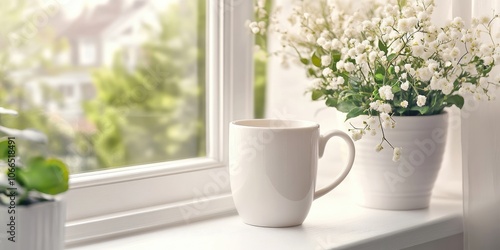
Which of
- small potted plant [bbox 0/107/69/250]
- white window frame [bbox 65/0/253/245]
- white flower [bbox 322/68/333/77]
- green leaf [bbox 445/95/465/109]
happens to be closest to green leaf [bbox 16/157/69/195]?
A: small potted plant [bbox 0/107/69/250]

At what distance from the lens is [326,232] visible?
1.09 metres

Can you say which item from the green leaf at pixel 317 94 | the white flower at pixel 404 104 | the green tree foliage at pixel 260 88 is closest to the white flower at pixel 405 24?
the white flower at pixel 404 104

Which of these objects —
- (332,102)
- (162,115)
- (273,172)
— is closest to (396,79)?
(332,102)

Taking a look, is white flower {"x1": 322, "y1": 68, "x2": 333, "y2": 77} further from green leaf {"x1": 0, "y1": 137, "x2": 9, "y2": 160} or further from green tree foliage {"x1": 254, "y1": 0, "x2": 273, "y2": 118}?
green tree foliage {"x1": 254, "y1": 0, "x2": 273, "y2": 118}

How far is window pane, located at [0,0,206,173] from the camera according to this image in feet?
3.88

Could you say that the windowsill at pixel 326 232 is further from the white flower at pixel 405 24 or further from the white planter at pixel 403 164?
the white flower at pixel 405 24

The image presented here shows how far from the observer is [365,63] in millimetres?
1159

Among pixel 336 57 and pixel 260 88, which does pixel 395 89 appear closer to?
pixel 336 57

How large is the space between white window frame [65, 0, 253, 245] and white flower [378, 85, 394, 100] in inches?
11.7

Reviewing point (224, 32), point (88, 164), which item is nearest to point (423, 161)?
point (224, 32)

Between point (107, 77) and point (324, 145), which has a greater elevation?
point (107, 77)

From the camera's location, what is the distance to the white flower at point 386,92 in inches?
41.1

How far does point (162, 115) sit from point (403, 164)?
51 cm

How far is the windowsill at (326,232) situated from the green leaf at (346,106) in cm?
17
